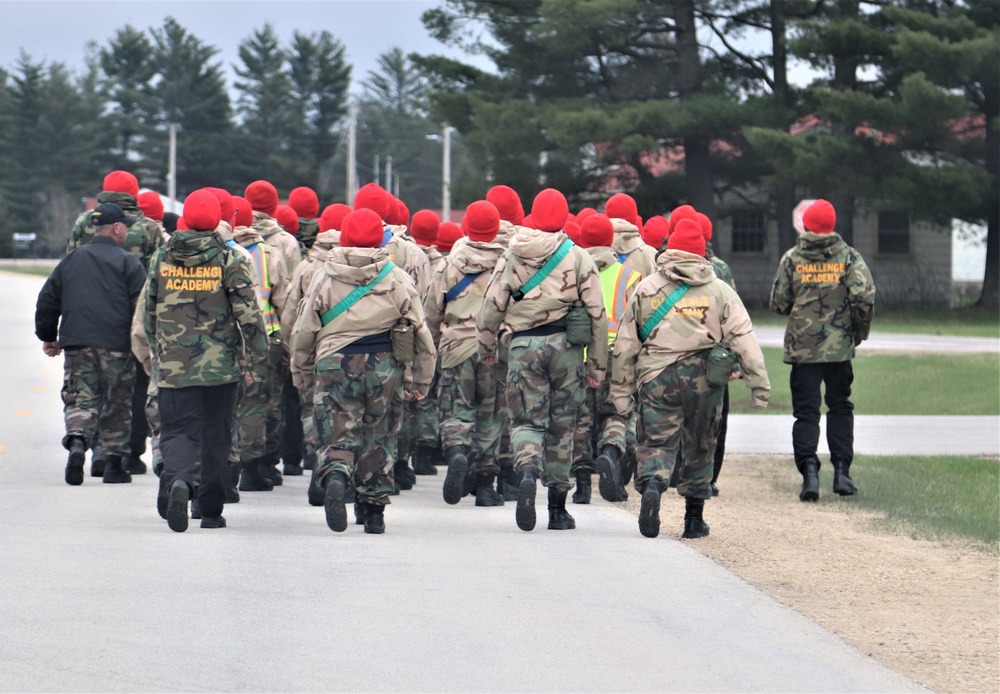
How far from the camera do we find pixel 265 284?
12070 mm

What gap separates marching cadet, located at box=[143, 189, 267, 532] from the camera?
984 centimetres

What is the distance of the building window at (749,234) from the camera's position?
51.8 m

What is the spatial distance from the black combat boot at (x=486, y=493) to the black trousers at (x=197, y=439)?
2.18m

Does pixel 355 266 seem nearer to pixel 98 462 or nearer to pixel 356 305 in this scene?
pixel 356 305

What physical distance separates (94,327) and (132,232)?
1175mm

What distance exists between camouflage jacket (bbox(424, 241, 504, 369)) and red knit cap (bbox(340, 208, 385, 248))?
5.81ft

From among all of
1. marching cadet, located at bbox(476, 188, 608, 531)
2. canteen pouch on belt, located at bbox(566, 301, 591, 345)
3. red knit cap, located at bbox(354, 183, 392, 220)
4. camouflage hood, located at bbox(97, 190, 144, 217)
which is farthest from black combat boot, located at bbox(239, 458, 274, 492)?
canteen pouch on belt, located at bbox(566, 301, 591, 345)

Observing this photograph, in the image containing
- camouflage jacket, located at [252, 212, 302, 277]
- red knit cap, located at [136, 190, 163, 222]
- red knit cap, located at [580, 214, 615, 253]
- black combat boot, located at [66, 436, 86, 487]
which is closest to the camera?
red knit cap, located at [580, 214, 615, 253]

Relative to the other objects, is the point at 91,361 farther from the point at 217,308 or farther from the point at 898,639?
the point at 898,639

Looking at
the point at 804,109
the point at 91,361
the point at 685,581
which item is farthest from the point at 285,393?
the point at 804,109

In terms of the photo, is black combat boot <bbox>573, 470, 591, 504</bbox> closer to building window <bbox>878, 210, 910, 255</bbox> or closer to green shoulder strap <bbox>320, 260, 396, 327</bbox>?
green shoulder strap <bbox>320, 260, 396, 327</bbox>

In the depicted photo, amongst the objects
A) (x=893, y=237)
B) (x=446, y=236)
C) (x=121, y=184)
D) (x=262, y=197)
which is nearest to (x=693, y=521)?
(x=446, y=236)

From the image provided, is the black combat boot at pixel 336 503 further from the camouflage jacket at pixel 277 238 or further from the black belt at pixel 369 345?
the camouflage jacket at pixel 277 238

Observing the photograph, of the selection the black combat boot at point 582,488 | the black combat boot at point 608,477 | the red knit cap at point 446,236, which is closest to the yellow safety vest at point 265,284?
the red knit cap at point 446,236
